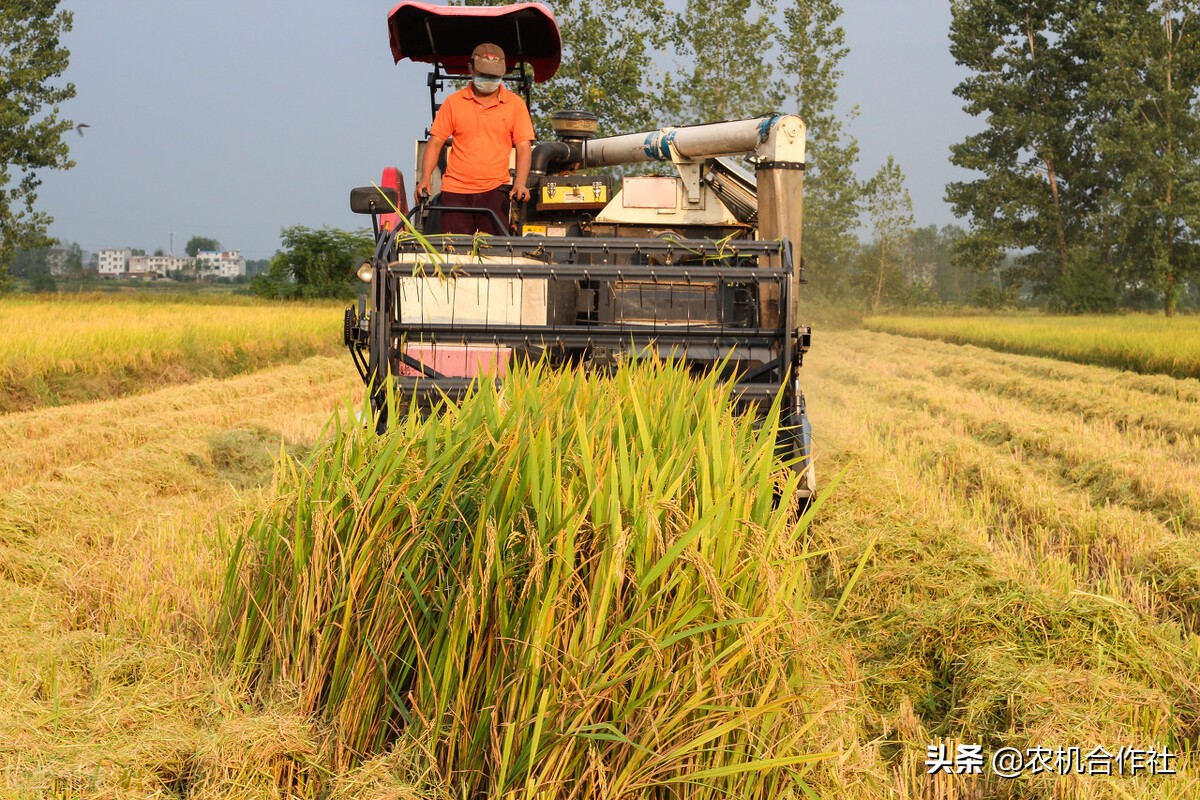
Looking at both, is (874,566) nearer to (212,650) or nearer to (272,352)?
(212,650)

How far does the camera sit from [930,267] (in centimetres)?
14062

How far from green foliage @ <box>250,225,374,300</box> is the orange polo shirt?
28126 millimetres

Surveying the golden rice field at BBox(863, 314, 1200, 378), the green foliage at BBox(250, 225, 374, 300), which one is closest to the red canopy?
the golden rice field at BBox(863, 314, 1200, 378)

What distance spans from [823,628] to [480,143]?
14.3 ft

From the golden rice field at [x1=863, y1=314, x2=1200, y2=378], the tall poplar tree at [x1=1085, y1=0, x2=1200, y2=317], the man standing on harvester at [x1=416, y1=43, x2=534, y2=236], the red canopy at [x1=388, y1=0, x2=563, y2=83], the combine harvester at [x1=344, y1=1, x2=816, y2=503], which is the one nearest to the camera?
the combine harvester at [x1=344, y1=1, x2=816, y2=503]

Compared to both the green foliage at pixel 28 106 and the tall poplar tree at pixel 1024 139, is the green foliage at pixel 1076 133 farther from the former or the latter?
the green foliage at pixel 28 106

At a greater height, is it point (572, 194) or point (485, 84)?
point (485, 84)

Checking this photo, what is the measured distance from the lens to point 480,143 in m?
7.37

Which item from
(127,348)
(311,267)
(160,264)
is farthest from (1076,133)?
(160,264)

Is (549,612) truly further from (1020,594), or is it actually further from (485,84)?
(485,84)

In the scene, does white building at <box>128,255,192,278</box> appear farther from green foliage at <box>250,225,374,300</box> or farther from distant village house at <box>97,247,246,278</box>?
green foliage at <box>250,225,374,300</box>

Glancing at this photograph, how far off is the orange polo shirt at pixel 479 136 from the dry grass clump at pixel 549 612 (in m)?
4.20

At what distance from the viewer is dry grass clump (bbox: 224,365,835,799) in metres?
2.71

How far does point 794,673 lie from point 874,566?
2.40 metres
